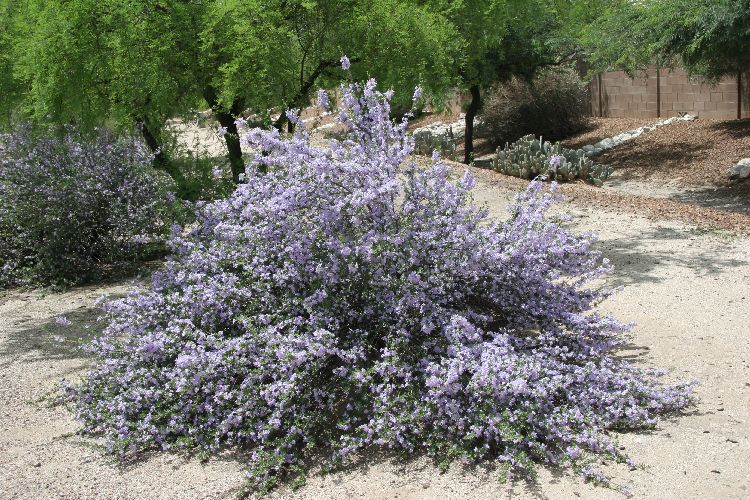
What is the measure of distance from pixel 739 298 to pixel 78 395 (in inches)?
215

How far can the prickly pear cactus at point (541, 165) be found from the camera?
14359 millimetres

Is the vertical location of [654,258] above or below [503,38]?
below

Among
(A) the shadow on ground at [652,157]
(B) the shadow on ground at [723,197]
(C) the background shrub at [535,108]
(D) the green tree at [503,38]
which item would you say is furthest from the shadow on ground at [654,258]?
(C) the background shrub at [535,108]

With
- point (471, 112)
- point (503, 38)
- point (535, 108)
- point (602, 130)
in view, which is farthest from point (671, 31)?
point (602, 130)

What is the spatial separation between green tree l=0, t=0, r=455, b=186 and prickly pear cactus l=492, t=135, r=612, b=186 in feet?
17.3

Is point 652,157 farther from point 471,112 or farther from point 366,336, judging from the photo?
point 366,336

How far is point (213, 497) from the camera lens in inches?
174

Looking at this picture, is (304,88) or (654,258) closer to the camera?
(654,258)

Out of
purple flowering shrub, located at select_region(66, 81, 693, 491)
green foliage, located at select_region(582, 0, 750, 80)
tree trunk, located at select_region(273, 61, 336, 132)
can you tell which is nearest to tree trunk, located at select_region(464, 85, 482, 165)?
green foliage, located at select_region(582, 0, 750, 80)

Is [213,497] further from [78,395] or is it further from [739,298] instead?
[739,298]

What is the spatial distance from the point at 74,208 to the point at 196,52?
228 cm

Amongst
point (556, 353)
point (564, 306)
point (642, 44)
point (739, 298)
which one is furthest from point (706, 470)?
point (642, 44)

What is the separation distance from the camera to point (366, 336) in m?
5.14

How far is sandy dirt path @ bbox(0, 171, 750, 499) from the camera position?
4215mm
